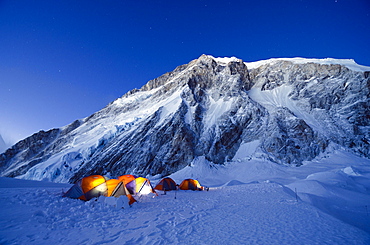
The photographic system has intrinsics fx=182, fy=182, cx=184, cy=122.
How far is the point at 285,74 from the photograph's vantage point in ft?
251

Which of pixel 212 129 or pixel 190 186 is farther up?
pixel 212 129

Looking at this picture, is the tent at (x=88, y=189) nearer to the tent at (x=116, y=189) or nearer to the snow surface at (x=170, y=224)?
the tent at (x=116, y=189)

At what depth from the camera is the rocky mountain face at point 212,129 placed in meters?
45.8

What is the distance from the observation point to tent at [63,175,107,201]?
457 inches

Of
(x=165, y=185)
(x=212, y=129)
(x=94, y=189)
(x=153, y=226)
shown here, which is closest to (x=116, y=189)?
(x=94, y=189)

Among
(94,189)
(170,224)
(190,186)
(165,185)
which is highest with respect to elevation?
(94,189)

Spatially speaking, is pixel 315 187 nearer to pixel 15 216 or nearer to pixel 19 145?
pixel 15 216

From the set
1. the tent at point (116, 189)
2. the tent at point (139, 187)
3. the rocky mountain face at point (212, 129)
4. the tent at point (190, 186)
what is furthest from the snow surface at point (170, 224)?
the rocky mountain face at point (212, 129)

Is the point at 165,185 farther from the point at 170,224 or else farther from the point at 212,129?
the point at 212,129

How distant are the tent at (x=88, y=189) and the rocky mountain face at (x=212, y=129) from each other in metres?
32.4

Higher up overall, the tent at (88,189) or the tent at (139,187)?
the tent at (88,189)

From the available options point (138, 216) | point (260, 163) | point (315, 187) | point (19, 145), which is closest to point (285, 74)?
point (260, 163)

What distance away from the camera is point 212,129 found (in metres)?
54.6

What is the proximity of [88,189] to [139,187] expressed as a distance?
17.7 ft
